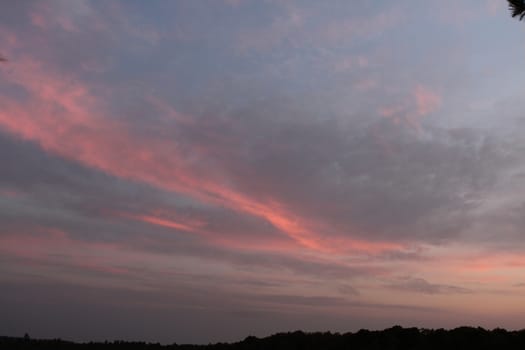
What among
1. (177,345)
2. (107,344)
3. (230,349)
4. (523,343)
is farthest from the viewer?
(107,344)

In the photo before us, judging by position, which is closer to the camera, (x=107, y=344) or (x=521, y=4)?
(x=521, y=4)

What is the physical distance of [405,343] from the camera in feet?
113

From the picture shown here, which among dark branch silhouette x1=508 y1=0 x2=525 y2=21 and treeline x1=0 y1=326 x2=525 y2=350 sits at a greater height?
dark branch silhouette x1=508 y1=0 x2=525 y2=21

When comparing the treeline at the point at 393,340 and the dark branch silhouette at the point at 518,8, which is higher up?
the dark branch silhouette at the point at 518,8

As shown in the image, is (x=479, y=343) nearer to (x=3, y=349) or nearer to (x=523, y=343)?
(x=523, y=343)

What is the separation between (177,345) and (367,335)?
2815 centimetres

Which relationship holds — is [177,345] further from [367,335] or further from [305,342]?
[367,335]

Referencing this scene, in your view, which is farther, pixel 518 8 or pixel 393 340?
pixel 393 340

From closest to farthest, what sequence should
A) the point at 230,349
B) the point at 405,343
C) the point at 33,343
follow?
the point at 405,343 → the point at 230,349 → the point at 33,343

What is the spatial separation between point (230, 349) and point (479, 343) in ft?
76.2

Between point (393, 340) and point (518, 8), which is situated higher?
point (518, 8)

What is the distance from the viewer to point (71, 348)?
69.5 m

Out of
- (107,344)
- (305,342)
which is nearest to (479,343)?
(305,342)

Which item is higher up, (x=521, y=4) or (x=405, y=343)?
(x=521, y=4)
